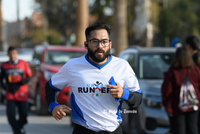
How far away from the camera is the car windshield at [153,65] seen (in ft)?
28.7

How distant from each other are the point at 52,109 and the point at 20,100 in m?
5.14

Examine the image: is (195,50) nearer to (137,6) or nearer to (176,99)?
(176,99)

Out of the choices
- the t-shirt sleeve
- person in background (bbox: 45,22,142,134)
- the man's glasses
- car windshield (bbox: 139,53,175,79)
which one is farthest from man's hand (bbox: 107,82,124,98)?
car windshield (bbox: 139,53,175,79)

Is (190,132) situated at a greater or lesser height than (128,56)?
lesser

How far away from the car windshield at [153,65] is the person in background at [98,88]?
15.0 ft

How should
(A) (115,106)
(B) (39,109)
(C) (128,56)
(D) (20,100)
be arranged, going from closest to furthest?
(A) (115,106) → (D) (20,100) → (C) (128,56) → (B) (39,109)

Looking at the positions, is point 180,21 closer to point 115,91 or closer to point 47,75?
point 47,75

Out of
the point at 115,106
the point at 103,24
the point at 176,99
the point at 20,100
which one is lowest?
the point at 20,100

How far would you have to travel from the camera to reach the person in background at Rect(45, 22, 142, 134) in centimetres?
397

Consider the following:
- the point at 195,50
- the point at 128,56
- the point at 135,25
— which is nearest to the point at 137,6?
the point at 135,25

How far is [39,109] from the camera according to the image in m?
12.7

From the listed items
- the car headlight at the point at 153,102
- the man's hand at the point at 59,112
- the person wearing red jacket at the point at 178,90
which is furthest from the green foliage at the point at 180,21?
the man's hand at the point at 59,112

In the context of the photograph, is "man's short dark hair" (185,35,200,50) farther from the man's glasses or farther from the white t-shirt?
the man's glasses

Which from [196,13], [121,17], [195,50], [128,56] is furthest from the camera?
[196,13]
